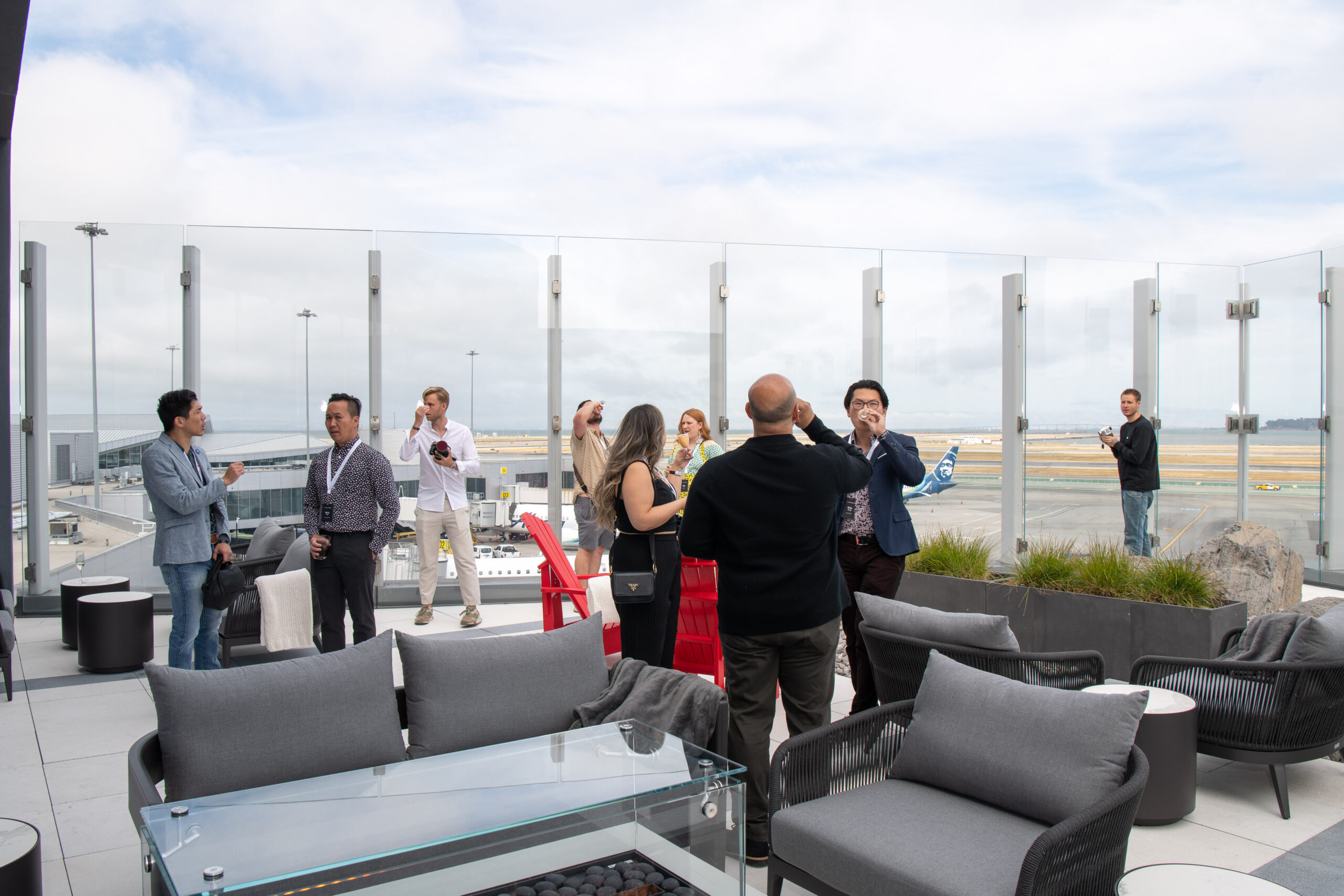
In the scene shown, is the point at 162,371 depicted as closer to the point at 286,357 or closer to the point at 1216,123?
the point at 286,357

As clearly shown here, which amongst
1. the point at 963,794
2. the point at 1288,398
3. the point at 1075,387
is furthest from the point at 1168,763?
the point at 1288,398

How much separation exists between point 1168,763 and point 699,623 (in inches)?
84.9

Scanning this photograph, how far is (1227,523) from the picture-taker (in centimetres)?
858

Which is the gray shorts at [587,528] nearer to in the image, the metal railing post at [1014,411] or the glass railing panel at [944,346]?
the glass railing panel at [944,346]

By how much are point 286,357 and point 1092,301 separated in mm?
7793

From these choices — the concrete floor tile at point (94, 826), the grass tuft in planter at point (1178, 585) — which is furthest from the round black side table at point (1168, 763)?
the concrete floor tile at point (94, 826)

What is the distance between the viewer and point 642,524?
350cm

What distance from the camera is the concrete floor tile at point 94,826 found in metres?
2.96

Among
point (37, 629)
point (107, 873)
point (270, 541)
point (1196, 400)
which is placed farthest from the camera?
point (1196, 400)

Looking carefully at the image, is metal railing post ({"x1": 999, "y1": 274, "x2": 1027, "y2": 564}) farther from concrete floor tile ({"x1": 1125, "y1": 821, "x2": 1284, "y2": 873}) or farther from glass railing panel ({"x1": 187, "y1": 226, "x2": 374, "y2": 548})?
glass railing panel ({"x1": 187, "y1": 226, "x2": 374, "y2": 548})

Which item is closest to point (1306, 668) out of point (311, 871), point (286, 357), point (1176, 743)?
point (1176, 743)

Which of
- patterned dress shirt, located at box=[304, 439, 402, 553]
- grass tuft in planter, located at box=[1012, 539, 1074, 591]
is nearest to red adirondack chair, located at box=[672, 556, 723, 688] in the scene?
patterned dress shirt, located at box=[304, 439, 402, 553]

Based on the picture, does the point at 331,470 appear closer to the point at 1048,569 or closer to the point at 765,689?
the point at 765,689

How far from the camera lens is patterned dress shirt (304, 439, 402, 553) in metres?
4.43
